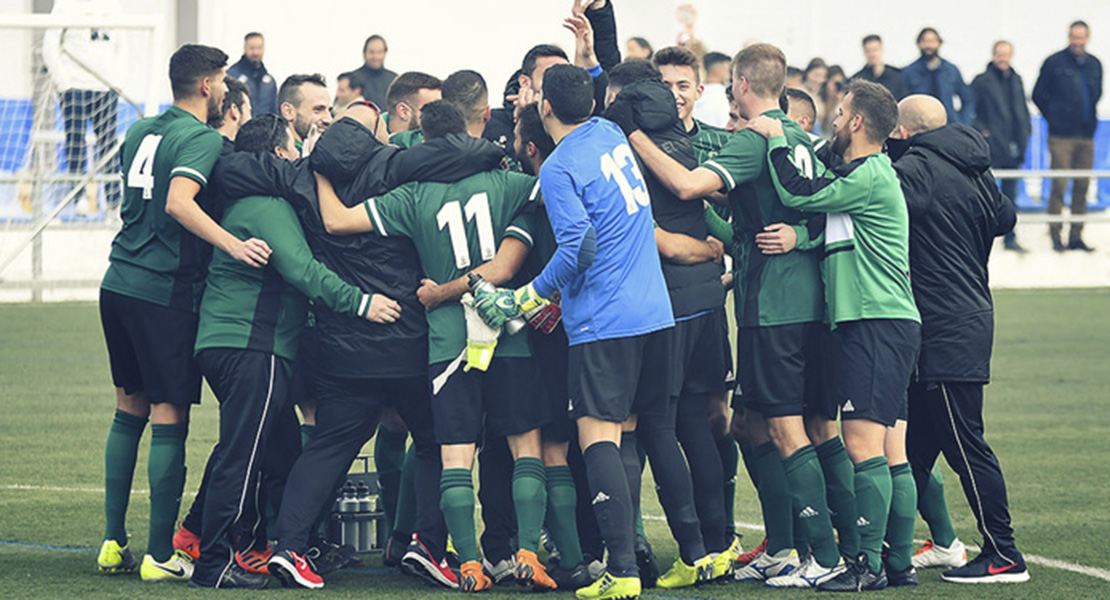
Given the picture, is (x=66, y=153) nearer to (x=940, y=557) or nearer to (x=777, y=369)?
(x=777, y=369)

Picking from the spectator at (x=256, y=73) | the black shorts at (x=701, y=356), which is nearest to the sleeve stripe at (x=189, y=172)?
the black shorts at (x=701, y=356)

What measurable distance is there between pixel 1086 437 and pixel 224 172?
626cm

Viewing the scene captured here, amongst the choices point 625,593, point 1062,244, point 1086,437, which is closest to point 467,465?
point 625,593

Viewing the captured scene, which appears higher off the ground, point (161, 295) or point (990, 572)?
point (161, 295)

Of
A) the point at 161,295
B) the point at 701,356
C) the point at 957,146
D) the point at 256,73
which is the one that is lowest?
the point at 701,356

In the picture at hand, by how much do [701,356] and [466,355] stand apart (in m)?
1.10

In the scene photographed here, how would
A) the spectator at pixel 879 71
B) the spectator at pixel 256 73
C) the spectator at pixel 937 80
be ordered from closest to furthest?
the spectator at pixel 256 73 < the spectator at pixel 879 71 < the spectator at pixel 937 80

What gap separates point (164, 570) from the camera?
6.64 meters

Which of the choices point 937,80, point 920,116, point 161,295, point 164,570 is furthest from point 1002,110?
point 164,570

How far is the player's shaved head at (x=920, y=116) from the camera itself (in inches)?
276

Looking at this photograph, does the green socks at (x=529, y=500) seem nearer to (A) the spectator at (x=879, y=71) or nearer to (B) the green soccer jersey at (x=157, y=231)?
(B) the green soccer jersey at (x=157, y=231)

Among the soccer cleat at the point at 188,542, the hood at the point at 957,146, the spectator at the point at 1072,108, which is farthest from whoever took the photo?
the spectator at the point at 1072,108

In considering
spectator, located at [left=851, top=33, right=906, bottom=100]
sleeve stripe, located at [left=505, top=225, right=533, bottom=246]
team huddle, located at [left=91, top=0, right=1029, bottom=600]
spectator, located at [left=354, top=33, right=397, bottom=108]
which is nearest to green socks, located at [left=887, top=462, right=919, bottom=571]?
team huddle, located at [left=91, top=0, right=1029, bottom=600]

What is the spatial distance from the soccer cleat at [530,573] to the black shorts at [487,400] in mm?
509
